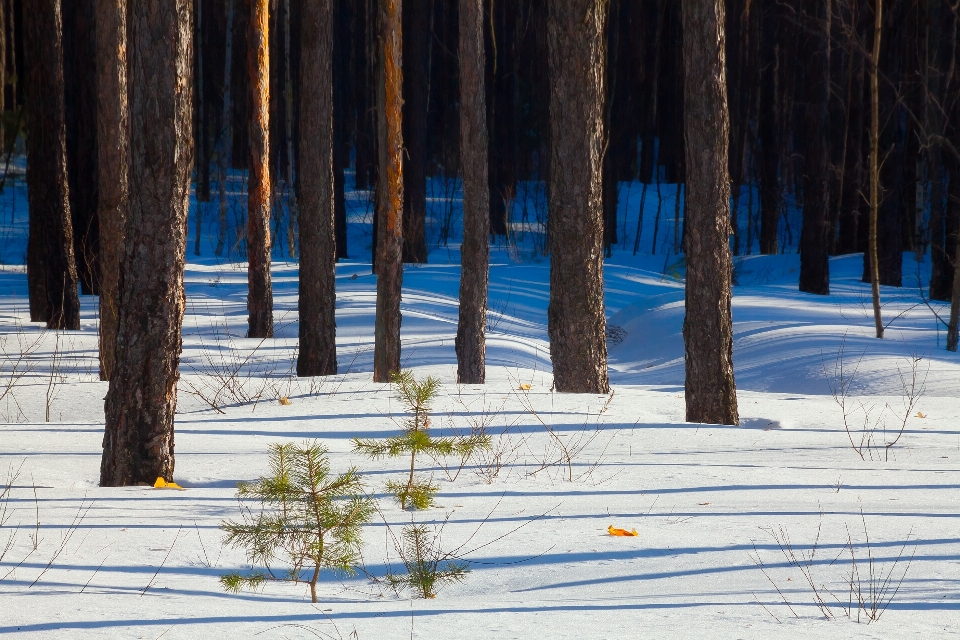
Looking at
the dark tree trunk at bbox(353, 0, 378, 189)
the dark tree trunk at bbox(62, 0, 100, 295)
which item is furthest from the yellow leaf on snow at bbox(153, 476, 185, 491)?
the dark tree trunk at bbox(353, 0, 378, 189)

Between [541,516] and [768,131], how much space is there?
21.8 metres

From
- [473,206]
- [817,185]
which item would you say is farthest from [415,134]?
[473,206]

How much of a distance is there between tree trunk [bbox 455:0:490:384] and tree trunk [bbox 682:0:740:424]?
322 cm

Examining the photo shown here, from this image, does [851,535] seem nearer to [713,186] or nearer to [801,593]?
[801,593]

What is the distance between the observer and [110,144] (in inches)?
348

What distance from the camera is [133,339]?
4684 mm

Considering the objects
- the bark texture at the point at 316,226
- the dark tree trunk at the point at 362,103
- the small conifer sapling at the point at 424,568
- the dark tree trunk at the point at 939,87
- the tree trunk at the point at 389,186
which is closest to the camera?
the small conifer sapling at the point at 424,568

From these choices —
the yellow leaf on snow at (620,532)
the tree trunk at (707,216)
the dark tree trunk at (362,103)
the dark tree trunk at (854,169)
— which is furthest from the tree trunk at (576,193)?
the dark tree trunk at (362,103)

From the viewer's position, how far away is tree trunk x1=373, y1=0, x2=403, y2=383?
9484 mm

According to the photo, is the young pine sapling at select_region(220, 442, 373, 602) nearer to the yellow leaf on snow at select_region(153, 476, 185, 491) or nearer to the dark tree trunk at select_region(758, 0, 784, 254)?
the yellow leaf on snow at select_region(153, 476, 185, 491)

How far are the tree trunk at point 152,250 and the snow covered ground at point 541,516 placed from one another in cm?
31

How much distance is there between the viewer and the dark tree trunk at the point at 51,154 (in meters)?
12.7

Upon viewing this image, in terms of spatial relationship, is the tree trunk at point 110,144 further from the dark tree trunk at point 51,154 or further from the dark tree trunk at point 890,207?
the dark tree trunk at point 890,207

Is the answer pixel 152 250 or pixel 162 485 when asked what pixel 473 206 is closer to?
pixel 152 250
